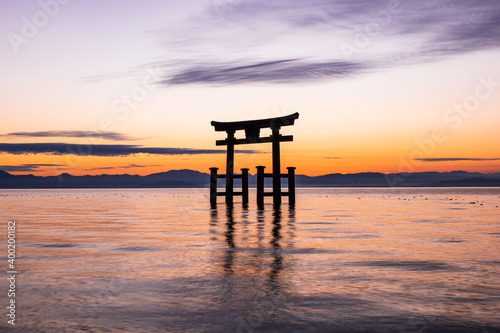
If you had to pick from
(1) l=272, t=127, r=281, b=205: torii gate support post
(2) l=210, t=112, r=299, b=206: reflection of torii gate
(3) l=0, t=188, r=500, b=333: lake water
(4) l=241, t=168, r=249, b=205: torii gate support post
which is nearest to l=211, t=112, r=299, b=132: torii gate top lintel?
(2) l=210, t=112, r=299, b=206: reflection of torii gate

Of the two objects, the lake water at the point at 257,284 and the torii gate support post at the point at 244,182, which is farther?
the torii gate support post at the point at 244,182

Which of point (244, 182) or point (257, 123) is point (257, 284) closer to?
point (257, 123)

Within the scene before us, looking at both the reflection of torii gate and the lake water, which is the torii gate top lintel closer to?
the reflection of torii gate

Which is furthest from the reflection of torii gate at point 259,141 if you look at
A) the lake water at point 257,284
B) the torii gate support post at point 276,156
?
the lake water at point 257,284

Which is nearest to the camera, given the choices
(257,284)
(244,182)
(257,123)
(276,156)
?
(257,284)

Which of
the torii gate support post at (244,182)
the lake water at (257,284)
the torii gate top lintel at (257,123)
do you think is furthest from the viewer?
the torii gate support post at (244,182)

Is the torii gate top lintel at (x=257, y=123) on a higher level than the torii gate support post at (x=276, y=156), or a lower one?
higher

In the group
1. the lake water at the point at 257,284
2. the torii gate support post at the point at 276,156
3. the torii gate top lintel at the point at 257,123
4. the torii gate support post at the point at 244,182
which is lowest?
the lake water at the point at 257,284

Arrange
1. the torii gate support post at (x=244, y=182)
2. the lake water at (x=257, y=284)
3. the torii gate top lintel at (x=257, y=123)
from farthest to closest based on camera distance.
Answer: the torii gate support post at (x=244, y=182) < the torii gate top lintel at (x=257, y=123) < the lake water at (x=257, y=284)

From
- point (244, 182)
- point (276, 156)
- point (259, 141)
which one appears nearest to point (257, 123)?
point (259, 141)

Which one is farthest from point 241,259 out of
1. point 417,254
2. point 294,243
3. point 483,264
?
point 483,264

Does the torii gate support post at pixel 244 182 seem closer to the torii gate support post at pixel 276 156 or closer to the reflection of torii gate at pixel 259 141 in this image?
the reflection of torii gate at pixel 259 141

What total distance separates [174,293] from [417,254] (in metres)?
6.13

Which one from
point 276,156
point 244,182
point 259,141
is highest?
point 259,141
